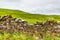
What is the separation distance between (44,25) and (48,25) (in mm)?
790

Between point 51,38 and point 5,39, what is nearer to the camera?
point 5,39

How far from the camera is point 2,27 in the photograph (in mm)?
23109

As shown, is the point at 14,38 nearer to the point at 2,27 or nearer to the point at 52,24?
the point at 2,27

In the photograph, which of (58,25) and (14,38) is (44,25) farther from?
(14,38)

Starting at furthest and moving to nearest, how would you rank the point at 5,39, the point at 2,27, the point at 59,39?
the point at 2,27, the point at 59,39, the point at 5,39

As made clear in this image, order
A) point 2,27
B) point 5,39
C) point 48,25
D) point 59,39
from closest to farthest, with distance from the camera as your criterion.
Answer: point 5,39 → point 59,39 → point 2,27 → point 48,25

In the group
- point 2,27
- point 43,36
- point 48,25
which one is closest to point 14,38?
point 43,36

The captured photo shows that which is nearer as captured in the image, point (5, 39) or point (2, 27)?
point (5, 39)

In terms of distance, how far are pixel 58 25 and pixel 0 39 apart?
1078 cm

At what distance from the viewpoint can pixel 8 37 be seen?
58.7 feet

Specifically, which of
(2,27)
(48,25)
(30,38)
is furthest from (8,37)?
(48,25)

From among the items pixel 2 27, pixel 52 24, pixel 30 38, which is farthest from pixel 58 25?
pixel 30 38

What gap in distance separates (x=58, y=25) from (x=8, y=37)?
10.0 m

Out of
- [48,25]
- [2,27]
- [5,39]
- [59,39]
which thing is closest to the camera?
[5,39]
